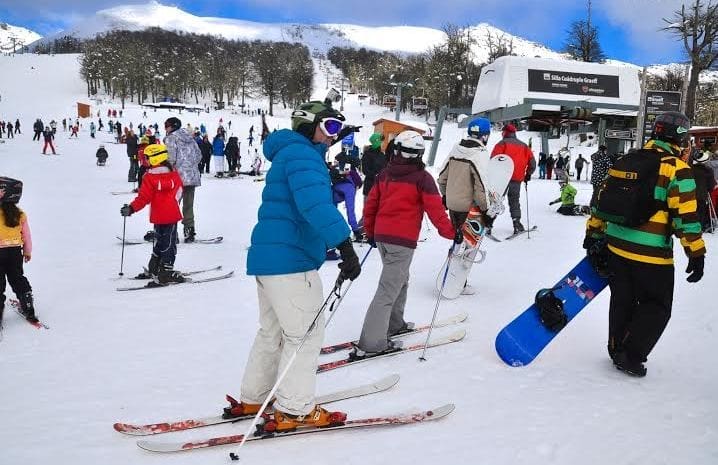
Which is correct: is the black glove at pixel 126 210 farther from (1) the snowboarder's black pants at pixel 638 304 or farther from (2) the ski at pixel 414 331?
(1) the snowboarder's black pants at pixel 638 304

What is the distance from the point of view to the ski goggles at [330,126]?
2715mm

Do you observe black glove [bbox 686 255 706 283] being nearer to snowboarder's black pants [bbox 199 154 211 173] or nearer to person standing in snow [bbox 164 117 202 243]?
person standing in snow [bbox 164 117 202 243]

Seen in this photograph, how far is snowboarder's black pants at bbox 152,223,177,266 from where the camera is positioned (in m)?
6.04

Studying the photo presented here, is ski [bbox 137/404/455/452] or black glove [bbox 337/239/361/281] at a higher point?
black glove [bbox 337/239/361/281]

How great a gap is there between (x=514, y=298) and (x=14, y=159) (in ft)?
77.3

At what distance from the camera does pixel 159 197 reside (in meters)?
5.92

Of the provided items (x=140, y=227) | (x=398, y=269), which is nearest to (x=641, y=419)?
(x=398, y=269)

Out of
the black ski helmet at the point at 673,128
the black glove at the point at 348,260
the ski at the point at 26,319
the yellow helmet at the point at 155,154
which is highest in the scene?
the black ski helmet at the point at 673,128

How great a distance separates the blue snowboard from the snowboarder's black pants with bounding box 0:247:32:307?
14.1 ft

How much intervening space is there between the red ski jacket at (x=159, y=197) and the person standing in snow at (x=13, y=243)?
1.32 metres

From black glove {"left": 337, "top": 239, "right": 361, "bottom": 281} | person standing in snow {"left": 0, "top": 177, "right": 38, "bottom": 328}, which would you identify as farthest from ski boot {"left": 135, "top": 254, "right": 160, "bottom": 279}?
black glove {"left": 337, "top": 239, "right": 361, "bottom": 281}

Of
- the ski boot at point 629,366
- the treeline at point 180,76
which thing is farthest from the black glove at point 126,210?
the treeline at point 180,76

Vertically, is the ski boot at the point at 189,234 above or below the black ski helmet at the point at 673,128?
below

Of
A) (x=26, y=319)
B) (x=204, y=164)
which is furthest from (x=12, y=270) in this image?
(x=204, y=164)
